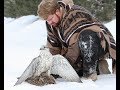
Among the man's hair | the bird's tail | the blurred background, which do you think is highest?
the blurred background

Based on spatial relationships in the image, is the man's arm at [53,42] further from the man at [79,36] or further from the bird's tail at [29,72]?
the bird's tail at [29,72]

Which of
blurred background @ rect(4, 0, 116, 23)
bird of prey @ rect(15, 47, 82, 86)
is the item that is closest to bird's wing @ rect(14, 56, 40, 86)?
bird of prey @ rect(15, 47, 82, 86)

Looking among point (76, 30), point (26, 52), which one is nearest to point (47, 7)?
point (76, 30)

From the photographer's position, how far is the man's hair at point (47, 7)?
4.74 meters

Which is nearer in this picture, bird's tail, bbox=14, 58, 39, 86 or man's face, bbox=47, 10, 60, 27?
bird's tail, bbox=14, 58, 39, 86

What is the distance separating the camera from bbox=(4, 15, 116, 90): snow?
4379 millimetres

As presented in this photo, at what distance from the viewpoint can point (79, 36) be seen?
4715 mm

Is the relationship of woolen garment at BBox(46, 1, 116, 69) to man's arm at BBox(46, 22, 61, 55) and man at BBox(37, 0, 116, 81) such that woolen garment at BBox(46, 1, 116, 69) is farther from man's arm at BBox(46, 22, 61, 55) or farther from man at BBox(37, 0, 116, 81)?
man's arm at BBox(46, 22, 61, 55)

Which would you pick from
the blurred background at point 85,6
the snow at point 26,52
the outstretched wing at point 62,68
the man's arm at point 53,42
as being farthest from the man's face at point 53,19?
the blurred background at point 85,6

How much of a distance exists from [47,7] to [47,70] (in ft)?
1.98

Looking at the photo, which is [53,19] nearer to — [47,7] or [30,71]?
[47,7]

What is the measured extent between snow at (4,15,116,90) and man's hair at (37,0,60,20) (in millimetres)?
622

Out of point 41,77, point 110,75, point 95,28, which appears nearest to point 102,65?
point 110,75
